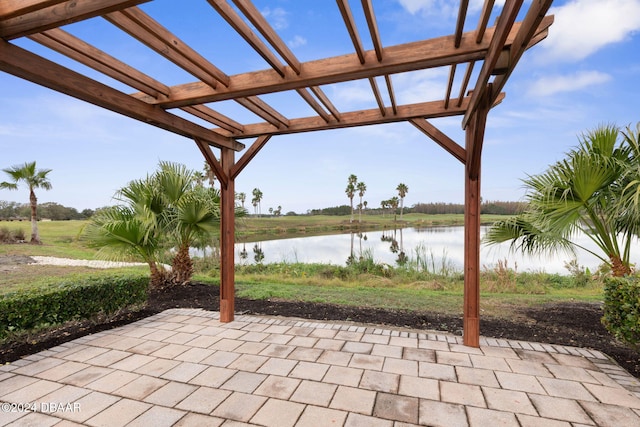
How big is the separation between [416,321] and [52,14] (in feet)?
12.2

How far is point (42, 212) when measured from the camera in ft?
57.8

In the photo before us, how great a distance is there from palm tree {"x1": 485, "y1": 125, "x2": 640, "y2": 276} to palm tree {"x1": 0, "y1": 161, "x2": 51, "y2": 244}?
16.0m

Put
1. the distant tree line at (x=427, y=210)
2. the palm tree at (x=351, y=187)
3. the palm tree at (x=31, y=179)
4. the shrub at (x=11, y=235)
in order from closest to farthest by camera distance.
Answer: the distant tree line at (x=427, y=210) < the shrub at (x=11, y=235) < the palm tree at (x=31, y=179) < the palm tree at (x=351, y=187)

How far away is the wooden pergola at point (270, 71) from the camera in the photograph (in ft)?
4.85

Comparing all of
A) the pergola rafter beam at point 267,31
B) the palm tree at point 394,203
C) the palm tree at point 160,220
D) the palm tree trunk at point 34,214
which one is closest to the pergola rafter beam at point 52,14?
the pergola rafter beam at point 267,31

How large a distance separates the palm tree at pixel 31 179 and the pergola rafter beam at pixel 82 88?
13.3 m

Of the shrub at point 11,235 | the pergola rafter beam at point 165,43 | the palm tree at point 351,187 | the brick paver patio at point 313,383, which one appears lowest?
→ the brick paver patio at point 313,383

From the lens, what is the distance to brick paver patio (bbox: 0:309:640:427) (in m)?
1.69

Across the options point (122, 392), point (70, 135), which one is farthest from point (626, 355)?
point (70, 135)

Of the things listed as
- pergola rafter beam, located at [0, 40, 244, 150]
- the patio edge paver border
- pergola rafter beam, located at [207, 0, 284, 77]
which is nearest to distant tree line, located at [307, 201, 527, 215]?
the patio edge paver border

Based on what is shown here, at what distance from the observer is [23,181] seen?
11.9 meters

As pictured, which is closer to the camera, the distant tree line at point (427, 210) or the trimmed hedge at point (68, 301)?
the trimmed hedge at point (68, 301)

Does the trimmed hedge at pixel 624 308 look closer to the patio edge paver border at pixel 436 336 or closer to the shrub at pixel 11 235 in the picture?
the patio edge paver border at pixel 436 336

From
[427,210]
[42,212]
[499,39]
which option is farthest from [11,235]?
[427,210]
